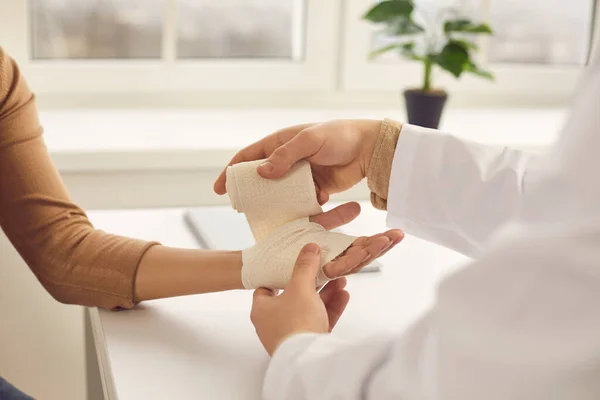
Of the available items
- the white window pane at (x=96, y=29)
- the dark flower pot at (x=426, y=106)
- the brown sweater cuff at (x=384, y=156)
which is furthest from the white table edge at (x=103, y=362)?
the white window pane at (x=96, y=29)

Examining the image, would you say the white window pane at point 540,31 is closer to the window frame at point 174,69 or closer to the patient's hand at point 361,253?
the window frame at point 174,69

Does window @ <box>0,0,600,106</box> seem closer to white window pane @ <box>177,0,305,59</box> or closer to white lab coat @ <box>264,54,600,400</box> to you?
white window pane @ <box>177,0,305,59</box>

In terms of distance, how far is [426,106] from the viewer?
5.83 feet

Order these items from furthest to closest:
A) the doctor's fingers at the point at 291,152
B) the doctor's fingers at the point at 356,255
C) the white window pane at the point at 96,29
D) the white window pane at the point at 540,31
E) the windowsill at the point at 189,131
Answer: the white window pane at the point at 540,31, the white window pane at the point at 96,29, the windowsill at the point at 189,131, the doctor's fingers at the point at 291,152, the doctor's fingers at the point at 356,255

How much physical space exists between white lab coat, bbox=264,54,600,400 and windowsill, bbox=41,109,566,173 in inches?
40.2

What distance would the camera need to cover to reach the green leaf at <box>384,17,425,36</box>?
1.81 meters

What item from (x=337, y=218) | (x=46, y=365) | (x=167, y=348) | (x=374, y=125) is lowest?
(x=46, y=365)

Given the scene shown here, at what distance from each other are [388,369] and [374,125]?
522 mm

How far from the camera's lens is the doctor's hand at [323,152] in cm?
101

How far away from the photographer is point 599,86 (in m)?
0.60

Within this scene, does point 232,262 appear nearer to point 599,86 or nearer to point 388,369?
point 388,369

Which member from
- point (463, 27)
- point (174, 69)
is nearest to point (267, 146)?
point (463, 27)

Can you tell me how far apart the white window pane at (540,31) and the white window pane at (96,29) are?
96 cm

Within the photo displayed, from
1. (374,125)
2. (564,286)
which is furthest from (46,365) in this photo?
(564,286)
